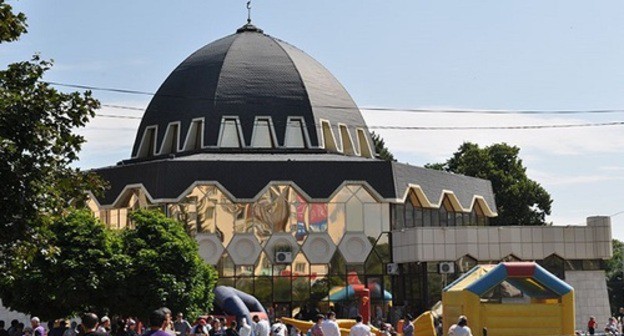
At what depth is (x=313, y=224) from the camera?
54.8 m

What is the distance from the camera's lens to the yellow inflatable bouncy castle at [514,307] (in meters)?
33.6

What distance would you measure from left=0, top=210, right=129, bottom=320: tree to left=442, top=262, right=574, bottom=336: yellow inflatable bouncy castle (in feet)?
39.3

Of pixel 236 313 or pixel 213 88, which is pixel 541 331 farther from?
pixel 213 88

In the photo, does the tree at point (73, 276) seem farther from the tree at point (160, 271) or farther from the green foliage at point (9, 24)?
the green foliage at point (9, 24)

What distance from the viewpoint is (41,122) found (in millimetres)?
18859

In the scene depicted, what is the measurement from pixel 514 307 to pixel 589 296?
22.7 metres

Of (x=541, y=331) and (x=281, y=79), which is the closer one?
(x=541, y=331)

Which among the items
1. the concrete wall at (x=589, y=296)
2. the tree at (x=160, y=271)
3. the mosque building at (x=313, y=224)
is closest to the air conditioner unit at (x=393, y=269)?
the mosque building at (x=313, y=224)

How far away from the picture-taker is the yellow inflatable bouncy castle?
33.6 meters

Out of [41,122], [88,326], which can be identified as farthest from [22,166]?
[88,326]

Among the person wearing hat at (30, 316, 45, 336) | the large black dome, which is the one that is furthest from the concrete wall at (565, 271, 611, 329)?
the person wearing hat at (30, 316, 45, 336)

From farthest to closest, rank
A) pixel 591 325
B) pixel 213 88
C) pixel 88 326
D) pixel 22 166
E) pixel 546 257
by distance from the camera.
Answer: pixel 213 88
pixel 546 257
pixel 591 325
pixel 22 166
pixel 88 326

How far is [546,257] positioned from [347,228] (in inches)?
383

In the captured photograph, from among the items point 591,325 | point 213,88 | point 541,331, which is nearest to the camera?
point 541,331
